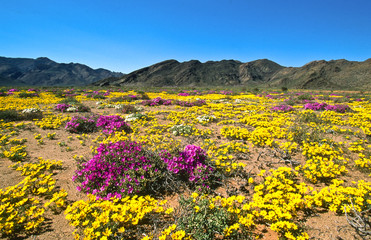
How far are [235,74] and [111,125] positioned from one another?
12312 cm

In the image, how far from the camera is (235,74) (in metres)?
120

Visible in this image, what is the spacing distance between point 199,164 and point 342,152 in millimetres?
5450

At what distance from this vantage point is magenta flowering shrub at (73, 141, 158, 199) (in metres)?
3.96

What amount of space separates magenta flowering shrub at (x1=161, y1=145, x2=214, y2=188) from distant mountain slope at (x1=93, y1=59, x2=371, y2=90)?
3175 inches

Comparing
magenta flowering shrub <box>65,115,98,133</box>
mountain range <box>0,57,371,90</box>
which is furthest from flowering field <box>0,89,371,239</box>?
mountain range <box>0,57,371,90</box>

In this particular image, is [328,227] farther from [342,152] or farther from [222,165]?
[342,152]

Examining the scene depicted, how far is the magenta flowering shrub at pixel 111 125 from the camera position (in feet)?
28.2

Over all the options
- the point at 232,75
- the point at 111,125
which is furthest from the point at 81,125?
the point at 232,75

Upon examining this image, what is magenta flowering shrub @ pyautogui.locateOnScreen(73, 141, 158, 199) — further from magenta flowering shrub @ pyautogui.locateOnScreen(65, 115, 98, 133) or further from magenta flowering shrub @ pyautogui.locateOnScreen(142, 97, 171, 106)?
magenta flowering shrub @ pyautogui.locateOnScreen(142, 97, 171, 106)

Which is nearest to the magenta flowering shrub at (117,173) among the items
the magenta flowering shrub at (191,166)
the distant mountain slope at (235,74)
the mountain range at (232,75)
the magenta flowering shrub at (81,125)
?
the magenta flowering shrub at (191,166)

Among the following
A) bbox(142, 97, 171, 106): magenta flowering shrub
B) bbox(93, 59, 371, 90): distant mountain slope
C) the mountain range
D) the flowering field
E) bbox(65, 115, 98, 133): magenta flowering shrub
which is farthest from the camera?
bbox(93, 59, 371, 90): distant mountain slope

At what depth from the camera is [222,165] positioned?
4977 mm

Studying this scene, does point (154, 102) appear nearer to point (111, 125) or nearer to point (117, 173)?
point (111, 125)

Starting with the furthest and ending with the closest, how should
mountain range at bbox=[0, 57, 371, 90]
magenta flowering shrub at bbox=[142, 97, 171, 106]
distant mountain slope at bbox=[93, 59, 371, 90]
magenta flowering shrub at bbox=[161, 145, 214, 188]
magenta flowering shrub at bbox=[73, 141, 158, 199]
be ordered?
distant mountain slope at bbox=[93, 59, 371, 90] < mountain range at bbox=[0, 57, 371, 90] < magenta flowering shrub at bbox=[142, 97, 171, 106] < magenta flowering shrub at bbox=[161, 145, 214, 188] < magenta flowering shrub at bbox=[73, 141, 158, 199]
